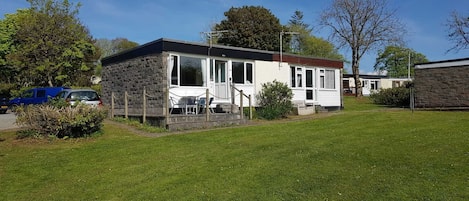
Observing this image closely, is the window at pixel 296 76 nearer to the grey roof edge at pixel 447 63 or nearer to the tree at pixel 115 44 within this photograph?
the grey roof edge at pixel 447 63

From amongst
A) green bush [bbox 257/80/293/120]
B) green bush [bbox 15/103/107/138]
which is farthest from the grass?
green bush [bbox 257/80/293/120]

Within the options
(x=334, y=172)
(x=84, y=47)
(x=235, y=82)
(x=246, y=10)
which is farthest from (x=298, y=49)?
(x=334, y=172)

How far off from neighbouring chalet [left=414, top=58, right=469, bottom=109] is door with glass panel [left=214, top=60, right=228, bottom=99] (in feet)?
34.9

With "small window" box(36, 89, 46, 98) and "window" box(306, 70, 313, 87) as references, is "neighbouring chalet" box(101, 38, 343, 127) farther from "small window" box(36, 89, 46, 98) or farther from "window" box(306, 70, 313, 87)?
"small window" box(36, 89, 46, 98)

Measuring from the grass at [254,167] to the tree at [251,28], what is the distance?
31.4 metres

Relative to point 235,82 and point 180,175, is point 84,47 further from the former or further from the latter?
point 180,175

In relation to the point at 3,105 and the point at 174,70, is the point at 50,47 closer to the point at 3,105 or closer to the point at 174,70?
the point at 3,105

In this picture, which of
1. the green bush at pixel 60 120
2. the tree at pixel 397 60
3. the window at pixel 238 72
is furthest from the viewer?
the tree at pixel 397 60

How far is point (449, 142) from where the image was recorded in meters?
7.68

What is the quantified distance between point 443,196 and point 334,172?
169 centimetres

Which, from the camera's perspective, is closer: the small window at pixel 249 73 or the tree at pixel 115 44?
the small window at pixel 249 73

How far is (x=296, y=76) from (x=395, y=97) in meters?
7.88

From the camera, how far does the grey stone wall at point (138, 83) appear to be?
15.1 m

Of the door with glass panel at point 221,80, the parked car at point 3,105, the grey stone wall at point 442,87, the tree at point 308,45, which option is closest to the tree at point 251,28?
the tree at point 308,45
